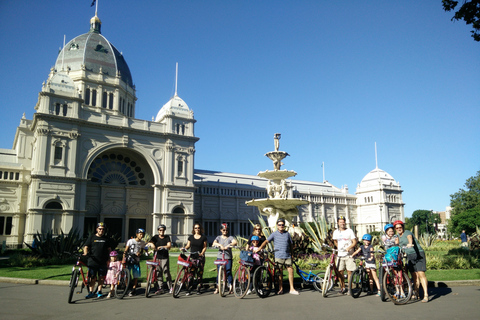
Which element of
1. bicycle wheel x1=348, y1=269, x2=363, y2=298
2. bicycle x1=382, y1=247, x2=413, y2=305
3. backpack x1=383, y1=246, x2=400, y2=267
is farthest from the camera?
bicycle wheel x1=348, y1=269, x2=363, y2=298

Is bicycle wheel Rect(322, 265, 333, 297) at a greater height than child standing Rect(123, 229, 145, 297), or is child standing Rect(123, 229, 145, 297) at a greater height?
child standing Rect(123, 229, 145, 297)

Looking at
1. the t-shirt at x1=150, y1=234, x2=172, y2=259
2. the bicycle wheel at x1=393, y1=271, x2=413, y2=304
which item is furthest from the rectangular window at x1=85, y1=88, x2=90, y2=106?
the bicycle wheel at x1=393, y1=271, x2=413, y2=304

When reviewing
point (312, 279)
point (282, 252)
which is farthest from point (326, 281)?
point (282, 252)

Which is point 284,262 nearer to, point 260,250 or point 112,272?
point 260,250

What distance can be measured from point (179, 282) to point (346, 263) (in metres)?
4.52

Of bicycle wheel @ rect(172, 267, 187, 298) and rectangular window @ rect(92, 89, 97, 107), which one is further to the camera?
rectangular window @ rect(92, 89, 97, 107)

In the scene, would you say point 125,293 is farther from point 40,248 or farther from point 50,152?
point 50,152

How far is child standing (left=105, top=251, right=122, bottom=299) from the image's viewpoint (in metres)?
9.45

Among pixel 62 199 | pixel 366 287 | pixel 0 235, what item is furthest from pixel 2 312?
pixel 0 235

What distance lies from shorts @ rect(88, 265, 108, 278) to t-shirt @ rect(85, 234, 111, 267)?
0.08 m

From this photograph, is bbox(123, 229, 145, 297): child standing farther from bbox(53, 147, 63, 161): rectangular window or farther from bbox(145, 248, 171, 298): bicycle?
bbox(53, 147, 63, 161): rectangular window

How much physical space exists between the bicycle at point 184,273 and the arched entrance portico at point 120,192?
31516 millimetres

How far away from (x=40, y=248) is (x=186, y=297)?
13.0m

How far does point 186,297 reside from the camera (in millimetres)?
9398
